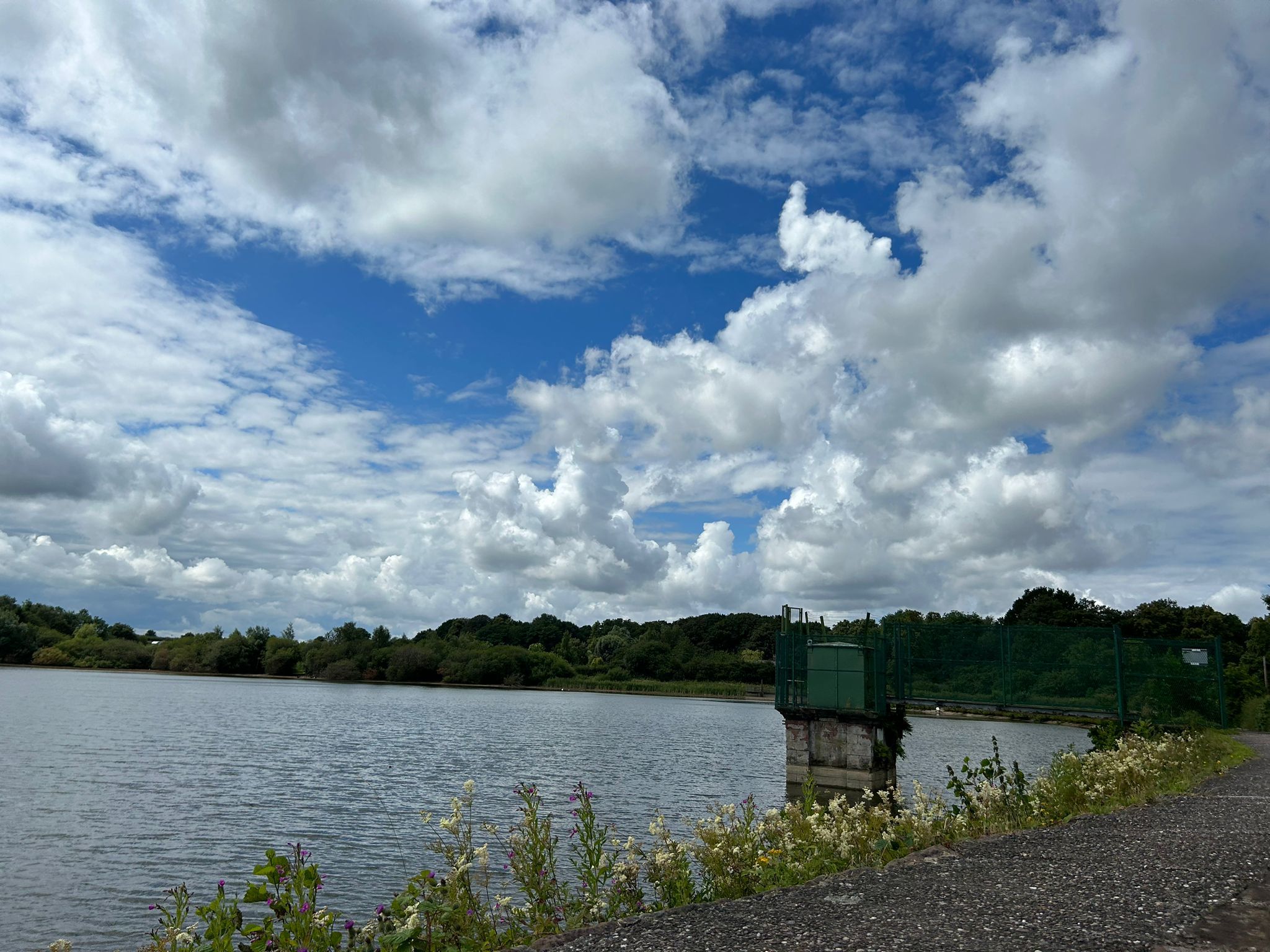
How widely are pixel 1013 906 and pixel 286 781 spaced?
1020 inches

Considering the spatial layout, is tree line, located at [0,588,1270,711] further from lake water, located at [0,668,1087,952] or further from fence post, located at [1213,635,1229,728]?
fence post, located at [1213,635,1229,728]

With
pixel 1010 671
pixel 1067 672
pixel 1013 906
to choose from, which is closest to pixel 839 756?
pixel 1010 671

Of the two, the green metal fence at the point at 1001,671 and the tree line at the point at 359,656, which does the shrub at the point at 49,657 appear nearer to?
the tree line at the point at 359,656

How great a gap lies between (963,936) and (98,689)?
320 ft

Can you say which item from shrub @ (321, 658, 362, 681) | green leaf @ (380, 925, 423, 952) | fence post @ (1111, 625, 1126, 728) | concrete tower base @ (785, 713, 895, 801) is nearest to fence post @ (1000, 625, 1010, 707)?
fence post @ (1111, 625, 1126, 728)

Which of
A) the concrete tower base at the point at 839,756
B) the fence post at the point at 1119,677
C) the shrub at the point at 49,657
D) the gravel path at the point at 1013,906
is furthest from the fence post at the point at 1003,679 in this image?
the shrub at the point at 49,657

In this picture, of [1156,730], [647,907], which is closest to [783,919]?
[647,907]

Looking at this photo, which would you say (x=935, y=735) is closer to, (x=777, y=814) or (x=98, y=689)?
(x=777, y=814)

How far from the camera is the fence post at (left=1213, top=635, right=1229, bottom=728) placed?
24891 mm

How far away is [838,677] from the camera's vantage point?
26969 mm

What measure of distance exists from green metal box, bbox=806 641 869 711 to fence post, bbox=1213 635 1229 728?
10134 millimetres

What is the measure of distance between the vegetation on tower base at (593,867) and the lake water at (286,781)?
1.79 metres

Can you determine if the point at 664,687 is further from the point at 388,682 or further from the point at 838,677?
the point at 838,677

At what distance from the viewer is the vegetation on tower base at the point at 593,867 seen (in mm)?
6621
